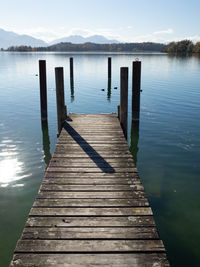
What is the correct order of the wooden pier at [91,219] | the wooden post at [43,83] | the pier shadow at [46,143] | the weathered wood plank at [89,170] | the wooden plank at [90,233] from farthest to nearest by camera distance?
the wooden post at [43,83] < the pier shadow at [46,143] < the weathered wood plank at [89,170] < the wooden plank at [90,233] < the wooden pier at [91,219]

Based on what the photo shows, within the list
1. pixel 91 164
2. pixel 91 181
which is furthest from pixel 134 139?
pixel 91 181

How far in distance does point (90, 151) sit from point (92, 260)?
3.82 m

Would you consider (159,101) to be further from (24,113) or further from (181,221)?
(181,221)

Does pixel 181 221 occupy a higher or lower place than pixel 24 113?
lower

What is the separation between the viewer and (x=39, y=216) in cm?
406

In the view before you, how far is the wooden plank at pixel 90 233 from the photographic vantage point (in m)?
3.61

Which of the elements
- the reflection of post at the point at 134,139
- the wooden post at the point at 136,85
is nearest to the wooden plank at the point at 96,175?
the reflection of post at the point at 134,139

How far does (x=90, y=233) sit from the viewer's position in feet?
12.1

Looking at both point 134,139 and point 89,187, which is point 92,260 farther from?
point 134,139

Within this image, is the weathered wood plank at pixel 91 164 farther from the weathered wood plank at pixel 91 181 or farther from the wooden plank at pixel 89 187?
the wooden plank at pixel 89 187

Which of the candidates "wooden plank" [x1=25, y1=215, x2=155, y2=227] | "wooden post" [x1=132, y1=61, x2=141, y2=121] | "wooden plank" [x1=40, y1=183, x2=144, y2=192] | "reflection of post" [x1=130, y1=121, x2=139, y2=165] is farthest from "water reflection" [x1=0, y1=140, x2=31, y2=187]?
"wooden post" [x1=132, y1=61, x2=141, y2=121]

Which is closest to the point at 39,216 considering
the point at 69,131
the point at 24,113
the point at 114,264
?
the point at 114,264

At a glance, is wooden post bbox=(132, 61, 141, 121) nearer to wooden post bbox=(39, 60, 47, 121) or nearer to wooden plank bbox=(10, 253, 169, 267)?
wooden post bbox=(39, 60, 47, 121)

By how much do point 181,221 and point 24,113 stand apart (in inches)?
492
